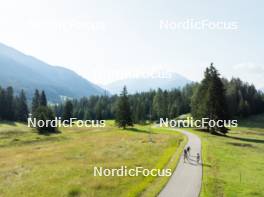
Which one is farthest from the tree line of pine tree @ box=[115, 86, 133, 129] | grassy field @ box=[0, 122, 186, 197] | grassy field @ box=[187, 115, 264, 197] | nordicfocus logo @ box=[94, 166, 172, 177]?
nordicfocus logo @ box=[94, 166, 172, 177]

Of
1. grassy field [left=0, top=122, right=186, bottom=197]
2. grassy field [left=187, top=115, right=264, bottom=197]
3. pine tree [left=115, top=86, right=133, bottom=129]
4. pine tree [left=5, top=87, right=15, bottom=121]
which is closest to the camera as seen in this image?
grassy field [left=187, top=115, right=264, bottom=197]

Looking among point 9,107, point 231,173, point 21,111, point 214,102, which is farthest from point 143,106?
point 231,173

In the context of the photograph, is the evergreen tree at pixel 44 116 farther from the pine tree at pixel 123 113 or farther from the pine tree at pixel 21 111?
the pine tree at pixel 21 111

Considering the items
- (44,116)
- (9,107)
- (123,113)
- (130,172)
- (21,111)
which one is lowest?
(130,172)

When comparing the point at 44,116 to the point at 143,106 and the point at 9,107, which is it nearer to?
the point at 9,107

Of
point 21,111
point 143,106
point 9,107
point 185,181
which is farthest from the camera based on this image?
point 143,106

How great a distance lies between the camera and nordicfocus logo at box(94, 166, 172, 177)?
3169cm

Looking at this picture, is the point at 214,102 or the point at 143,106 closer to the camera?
the point at 214,102

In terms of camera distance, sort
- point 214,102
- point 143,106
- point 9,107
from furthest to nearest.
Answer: point 143,106 → point 9,107 → point 214,102

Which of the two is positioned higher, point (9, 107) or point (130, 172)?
point (9, 107)

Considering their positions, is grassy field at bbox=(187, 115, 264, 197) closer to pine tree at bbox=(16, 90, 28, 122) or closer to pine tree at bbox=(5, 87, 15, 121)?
pine tree at bbox=(5, 87, 15, 121)

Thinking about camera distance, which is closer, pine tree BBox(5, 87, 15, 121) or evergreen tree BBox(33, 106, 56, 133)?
evergreen tree BBox(33, 106, 56, 133)

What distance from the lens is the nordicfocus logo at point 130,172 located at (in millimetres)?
31691

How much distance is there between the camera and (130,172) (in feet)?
108
